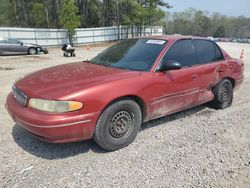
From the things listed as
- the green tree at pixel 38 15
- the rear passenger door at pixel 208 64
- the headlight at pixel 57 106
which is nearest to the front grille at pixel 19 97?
the headlight at pixel 57 106

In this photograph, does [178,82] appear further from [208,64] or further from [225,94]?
[225,94]

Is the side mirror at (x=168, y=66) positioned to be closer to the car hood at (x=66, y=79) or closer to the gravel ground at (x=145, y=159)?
the car hood at (x=66, y=79)

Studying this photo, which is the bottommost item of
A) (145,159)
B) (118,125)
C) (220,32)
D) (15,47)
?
(145,159)

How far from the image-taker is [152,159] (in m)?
3.38

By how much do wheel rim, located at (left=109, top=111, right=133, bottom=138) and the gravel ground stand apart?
25 centimetres

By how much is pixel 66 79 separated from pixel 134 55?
1.31 meters

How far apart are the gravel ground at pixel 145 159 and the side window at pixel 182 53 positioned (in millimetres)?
1148

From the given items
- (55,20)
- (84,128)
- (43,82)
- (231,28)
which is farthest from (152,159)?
(231,28)

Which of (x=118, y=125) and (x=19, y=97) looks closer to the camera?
(x=19, y=97)

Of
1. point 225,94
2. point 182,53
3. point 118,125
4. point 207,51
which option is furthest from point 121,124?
point 225,94

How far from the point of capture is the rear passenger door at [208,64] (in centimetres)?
475

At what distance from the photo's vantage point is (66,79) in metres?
3.48

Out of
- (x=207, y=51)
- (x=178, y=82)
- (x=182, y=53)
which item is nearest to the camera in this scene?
(x=178, y=82)

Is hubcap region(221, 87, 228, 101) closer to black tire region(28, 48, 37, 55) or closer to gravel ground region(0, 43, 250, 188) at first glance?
gravel ground region(0, 43, 250, 188)
